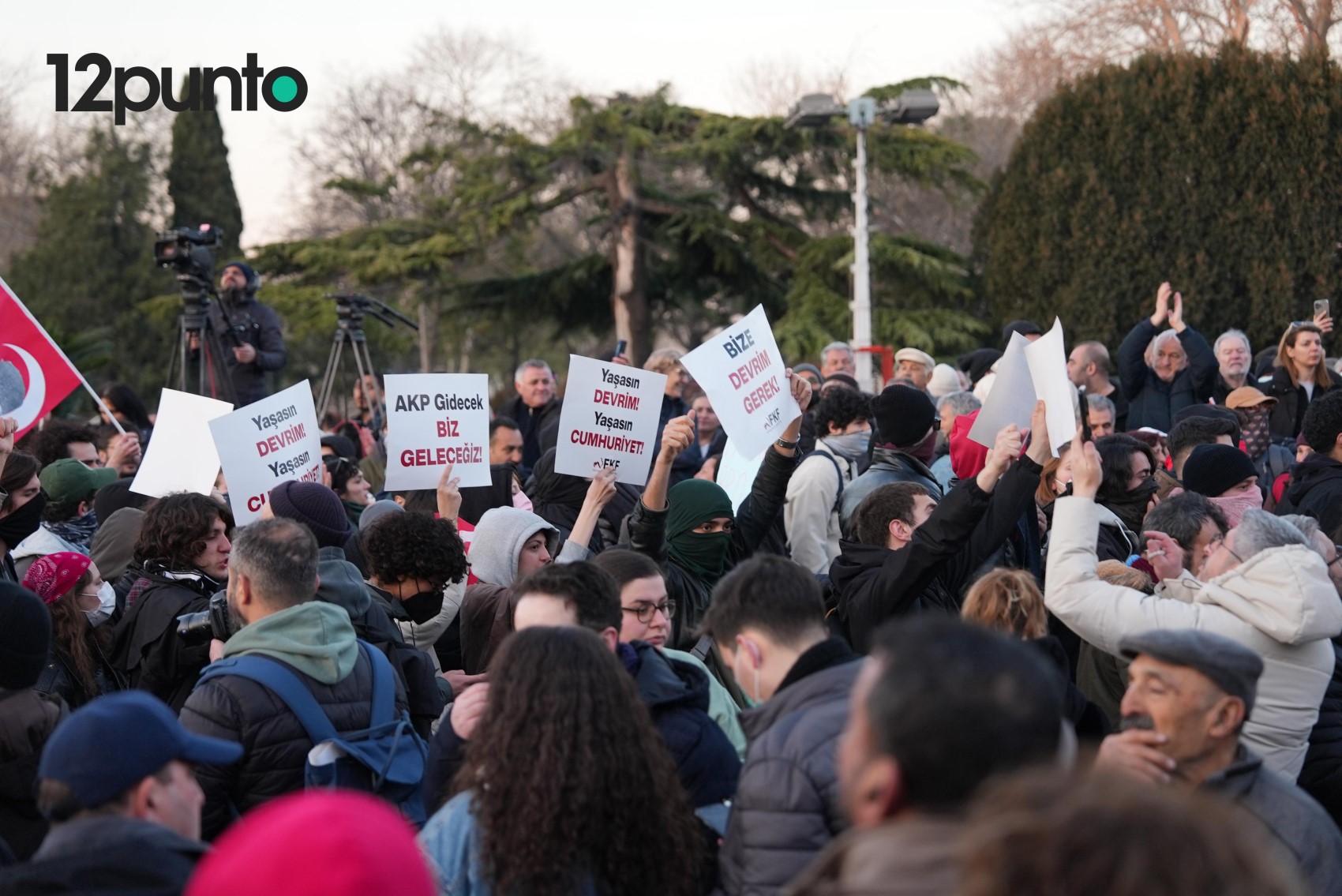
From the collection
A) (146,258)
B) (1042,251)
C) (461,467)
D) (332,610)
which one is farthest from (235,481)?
(146,258)

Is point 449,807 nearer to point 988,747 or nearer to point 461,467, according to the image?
point 988,747

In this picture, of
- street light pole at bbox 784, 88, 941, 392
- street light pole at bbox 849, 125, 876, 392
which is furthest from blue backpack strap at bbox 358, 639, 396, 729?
Answer: street light pole at bbox 849, 125, 876, 392

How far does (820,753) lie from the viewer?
10.3 feet

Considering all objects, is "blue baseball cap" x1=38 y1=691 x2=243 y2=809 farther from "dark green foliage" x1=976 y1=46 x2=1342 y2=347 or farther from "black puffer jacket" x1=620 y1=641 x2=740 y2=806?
"dark green foliage" x1=976 y1=46 x2=1342 y2=347

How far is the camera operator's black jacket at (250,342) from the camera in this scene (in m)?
11.2

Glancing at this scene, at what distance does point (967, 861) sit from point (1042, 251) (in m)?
23.8

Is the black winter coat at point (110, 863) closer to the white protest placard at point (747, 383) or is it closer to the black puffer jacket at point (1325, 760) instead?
the black puffer jacket at point (1325, 760)

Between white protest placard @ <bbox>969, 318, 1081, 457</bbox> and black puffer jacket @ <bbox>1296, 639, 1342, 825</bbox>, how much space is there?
117 cm

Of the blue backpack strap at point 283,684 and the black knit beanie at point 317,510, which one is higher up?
the black knit beanie at point 317,510

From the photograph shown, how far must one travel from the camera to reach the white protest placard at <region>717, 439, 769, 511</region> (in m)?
7.27

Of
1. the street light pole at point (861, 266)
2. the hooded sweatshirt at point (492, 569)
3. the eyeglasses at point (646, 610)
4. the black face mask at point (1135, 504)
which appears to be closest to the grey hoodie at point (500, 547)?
the hooded sweatshirt at point (492, 569)

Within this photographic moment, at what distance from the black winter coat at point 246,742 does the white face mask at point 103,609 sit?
1.50m

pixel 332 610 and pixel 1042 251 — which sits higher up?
pixel 1042 251

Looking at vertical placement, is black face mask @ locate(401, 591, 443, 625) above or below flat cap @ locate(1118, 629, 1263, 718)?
below
